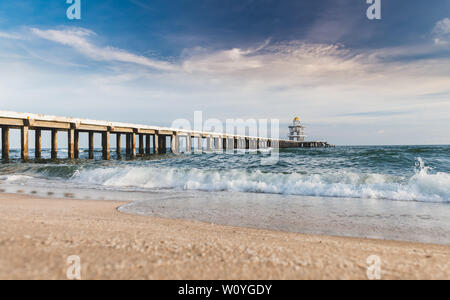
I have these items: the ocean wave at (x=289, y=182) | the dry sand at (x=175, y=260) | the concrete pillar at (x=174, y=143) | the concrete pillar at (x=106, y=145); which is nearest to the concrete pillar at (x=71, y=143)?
the concrete pillar at (x=106, y=145)

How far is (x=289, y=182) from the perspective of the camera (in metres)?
9.19

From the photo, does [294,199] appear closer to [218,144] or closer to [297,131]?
[218,144]

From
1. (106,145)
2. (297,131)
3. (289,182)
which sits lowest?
(289,182)

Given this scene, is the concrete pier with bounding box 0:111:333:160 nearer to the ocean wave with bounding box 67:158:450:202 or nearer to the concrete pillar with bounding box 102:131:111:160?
the concrete pillar with bounding box 102:131:111:160

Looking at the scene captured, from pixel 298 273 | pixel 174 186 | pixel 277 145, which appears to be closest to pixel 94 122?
pixel 174 186

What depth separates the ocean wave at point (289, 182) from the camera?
7659 millimetres

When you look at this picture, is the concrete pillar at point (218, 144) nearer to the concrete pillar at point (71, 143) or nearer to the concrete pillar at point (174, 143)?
the concrete pillar at point (174, 143)

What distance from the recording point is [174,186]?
399 inches

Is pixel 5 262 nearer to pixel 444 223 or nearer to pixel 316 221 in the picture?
pixel 316 221

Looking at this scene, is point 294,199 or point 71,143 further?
point 71,143

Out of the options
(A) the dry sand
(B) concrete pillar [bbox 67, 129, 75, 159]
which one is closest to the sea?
(A) the dry sand

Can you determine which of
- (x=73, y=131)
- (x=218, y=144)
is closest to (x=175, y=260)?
(x=73, y=131)

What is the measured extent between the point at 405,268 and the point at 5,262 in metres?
2.67
